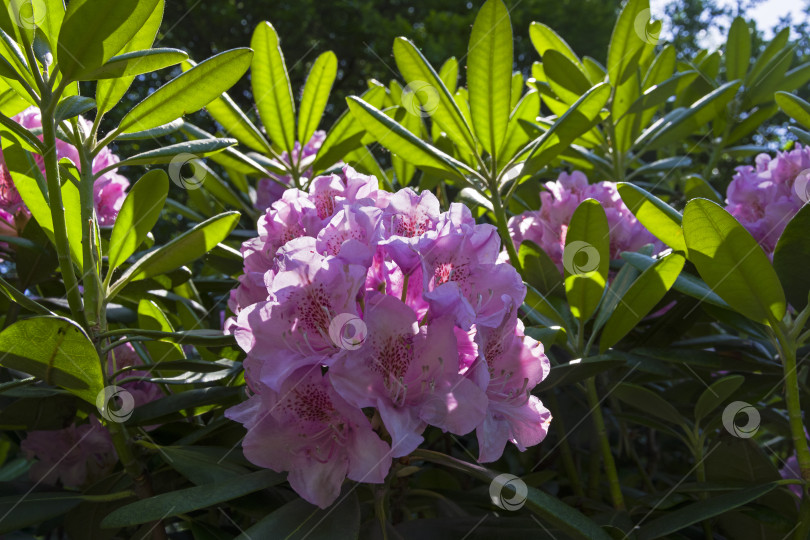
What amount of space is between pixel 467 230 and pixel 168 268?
47cm

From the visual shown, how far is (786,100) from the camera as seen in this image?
1.14 metres

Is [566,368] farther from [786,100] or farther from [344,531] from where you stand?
[786,100]

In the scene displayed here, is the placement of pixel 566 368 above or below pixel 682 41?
above

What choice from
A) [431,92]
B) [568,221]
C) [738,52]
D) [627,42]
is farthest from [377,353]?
[738,52]

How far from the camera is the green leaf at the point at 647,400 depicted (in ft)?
3.34

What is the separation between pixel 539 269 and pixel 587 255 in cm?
11

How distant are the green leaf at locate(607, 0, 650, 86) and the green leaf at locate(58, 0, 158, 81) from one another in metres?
0.88

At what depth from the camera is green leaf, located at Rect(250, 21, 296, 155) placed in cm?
135

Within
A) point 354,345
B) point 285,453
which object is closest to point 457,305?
point 354,345

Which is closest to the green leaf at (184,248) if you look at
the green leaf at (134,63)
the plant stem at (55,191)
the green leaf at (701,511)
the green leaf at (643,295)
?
the plant stem at (55,191)

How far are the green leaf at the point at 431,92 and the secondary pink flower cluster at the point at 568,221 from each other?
24cm

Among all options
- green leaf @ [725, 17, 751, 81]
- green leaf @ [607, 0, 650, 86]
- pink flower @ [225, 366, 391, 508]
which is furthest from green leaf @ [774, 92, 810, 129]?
pink flower @ [225, 366, 391, 508]

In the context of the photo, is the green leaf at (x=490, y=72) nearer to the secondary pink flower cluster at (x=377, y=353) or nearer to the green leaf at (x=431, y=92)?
the green leaf at (x=431, y=92)

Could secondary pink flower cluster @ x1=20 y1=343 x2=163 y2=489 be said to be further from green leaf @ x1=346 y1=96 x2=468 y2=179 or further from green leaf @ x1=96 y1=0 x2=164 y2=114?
green leaf @ x1=346 y1=96 x2=468 y2=179
